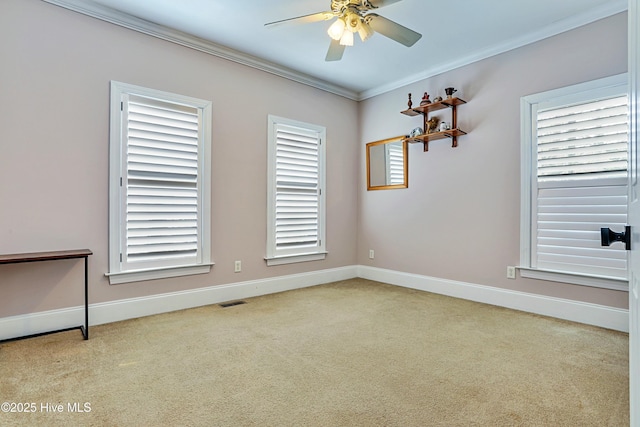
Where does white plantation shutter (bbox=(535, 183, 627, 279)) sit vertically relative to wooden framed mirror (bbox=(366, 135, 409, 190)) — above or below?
below

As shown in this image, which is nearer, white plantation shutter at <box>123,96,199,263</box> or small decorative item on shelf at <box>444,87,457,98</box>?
white plantation shutter at <box>123,96,199,263</box>

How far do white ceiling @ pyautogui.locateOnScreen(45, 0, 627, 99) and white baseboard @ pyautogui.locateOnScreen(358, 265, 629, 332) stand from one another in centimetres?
246

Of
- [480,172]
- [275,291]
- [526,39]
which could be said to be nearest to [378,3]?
[526,39]

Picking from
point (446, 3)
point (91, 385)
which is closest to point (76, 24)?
point (91, 385)

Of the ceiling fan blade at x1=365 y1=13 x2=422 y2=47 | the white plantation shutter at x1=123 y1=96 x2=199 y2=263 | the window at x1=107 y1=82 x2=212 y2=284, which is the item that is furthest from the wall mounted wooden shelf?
the white plantation shutter at x1=123 y1=96 x2=199 y2=263

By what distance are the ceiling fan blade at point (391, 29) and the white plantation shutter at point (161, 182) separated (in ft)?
6.39

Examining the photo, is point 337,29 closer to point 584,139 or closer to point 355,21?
point 355,21

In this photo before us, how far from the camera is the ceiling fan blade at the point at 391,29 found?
245 cm

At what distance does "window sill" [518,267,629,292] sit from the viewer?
286cm

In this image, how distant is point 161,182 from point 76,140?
2.38 ft

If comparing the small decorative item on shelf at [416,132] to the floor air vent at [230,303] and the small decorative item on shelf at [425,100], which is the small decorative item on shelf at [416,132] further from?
the floor air vent at [230,303]

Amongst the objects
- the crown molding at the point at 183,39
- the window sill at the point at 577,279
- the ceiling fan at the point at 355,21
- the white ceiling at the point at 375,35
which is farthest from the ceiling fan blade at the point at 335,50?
the window sill at the point at 577,279

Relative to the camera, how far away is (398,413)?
66.4 inches

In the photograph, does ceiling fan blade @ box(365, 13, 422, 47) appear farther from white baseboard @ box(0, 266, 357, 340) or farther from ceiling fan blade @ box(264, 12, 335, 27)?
white baseboard @ box(0, 266, 357, 340)
